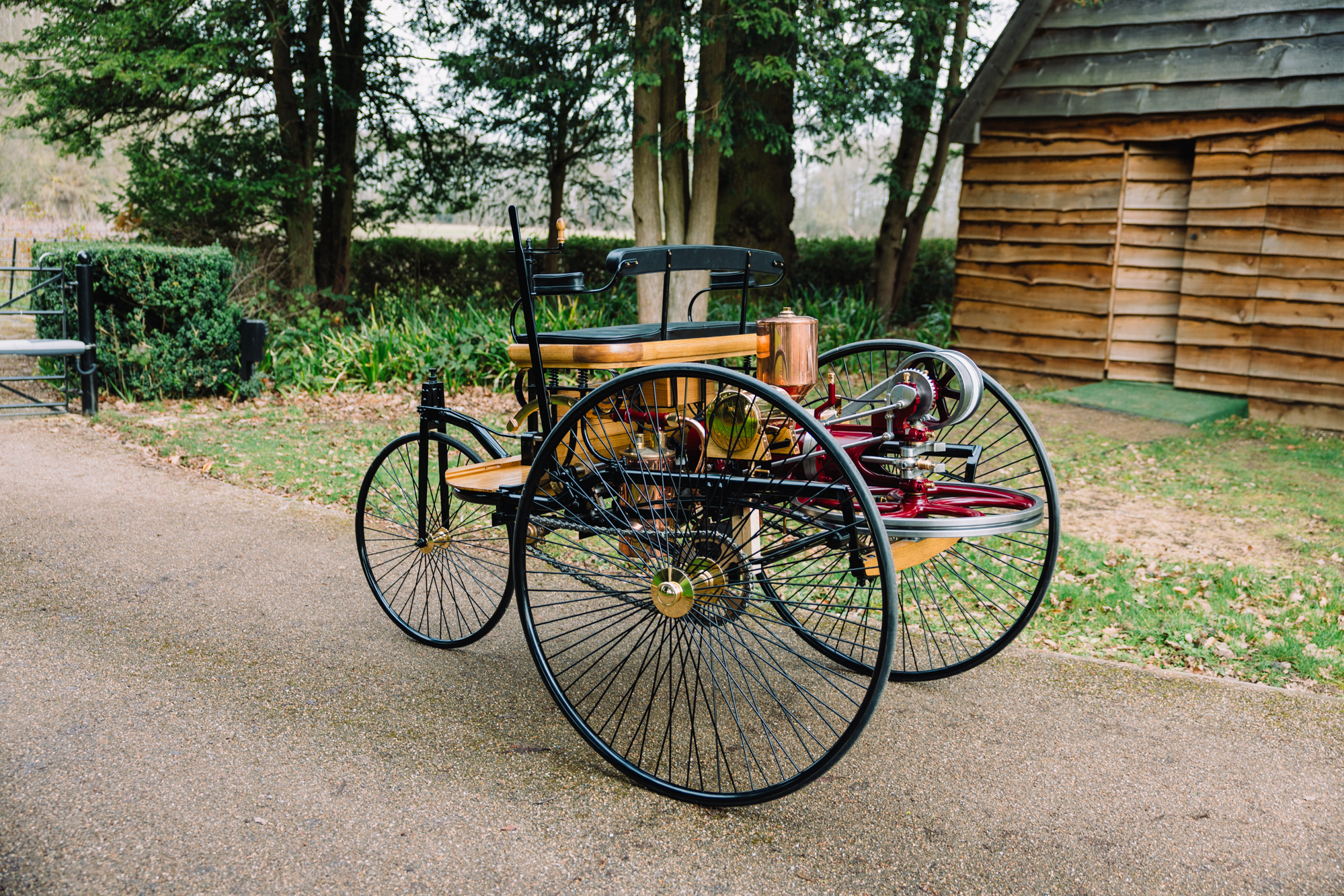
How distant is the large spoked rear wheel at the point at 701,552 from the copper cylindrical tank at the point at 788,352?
100mm

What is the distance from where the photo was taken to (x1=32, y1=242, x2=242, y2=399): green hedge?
28.2 ft

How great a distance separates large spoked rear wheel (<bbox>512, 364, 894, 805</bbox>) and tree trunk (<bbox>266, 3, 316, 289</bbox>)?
377 inches

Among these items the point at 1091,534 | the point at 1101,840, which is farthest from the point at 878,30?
the point at 1101,840

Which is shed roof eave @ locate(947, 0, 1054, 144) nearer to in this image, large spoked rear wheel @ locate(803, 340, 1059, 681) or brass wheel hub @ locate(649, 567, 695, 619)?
large spoked rear wheel @ locate(803, 340, 1059, 681)

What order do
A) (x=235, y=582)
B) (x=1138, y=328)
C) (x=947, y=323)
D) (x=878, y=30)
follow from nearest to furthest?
(x=235, y=582)
(x=1138, y=328)
(x=878, y=30)
(x=947, y=323)

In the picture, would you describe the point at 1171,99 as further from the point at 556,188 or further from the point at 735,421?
the point at 556,188

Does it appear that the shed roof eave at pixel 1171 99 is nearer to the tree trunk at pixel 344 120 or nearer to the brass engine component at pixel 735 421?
the tree trunk at pixel 344 120

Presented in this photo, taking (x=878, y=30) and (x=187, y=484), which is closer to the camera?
(x=187, y=484)

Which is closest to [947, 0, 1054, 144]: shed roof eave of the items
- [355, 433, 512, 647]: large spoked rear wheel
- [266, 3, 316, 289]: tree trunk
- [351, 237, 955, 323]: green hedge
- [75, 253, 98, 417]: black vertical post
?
[351, 237, 955, 323]: green hedge

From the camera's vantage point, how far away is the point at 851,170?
43.2 metres

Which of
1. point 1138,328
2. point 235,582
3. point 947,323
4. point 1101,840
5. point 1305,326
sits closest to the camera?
point 1101,840

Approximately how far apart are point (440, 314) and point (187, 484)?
5.66 metres

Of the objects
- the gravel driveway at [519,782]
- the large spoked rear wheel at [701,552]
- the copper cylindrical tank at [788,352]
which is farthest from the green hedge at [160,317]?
the copper cylindrical tank at [788,352]

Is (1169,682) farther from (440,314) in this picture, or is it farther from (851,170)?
(851,170)
